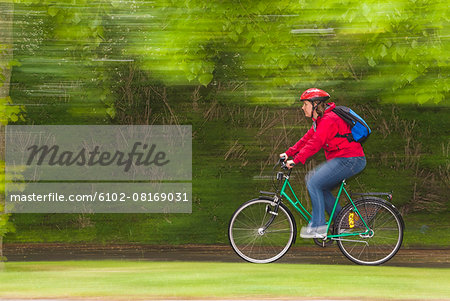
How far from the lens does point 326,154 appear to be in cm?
628

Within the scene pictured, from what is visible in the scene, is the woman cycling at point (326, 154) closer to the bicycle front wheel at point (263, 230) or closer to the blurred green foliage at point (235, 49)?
the bicycle front wheel at point (263, 230)

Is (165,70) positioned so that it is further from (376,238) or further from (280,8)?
(376,238)

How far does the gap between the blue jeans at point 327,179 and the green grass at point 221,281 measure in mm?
517

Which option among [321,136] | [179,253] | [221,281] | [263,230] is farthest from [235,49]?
[179,253]

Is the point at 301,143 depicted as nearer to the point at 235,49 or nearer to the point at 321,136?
the point at 321,136

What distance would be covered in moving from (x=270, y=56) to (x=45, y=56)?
2196mm

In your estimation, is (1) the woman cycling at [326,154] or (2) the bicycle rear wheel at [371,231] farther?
(2) the bicycle rear wheel at [371,231]

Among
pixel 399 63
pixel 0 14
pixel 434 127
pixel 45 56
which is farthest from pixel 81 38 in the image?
pixel 434 127

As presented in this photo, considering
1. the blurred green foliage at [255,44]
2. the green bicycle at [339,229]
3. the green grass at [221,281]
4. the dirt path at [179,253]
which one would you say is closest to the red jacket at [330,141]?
the green bicycle at [339,229]

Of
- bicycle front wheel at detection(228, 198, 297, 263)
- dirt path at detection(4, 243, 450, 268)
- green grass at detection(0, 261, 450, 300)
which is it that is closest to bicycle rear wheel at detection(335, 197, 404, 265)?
green grass at detection(0, 261, 450, 300)

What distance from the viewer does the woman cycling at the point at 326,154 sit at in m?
6.04

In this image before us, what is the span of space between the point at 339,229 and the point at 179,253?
2.59 metres

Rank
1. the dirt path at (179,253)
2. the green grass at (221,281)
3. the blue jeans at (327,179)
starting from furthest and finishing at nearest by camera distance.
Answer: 1. the dirt path at (179,253)
2. the blue jeans at (327,179)
3. the green grass at (221,281)

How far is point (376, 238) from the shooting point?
6480 mm
